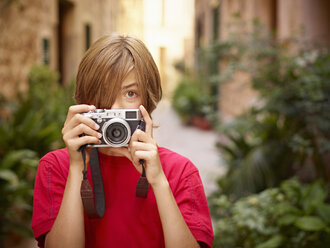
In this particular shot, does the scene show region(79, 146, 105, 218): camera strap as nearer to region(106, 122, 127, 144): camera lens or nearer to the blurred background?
region(106, 122, 127, 144): camera lens

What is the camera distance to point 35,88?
6.54m

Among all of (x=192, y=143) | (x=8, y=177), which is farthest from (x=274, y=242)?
(x=192, y=143)

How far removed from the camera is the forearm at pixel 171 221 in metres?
1.15

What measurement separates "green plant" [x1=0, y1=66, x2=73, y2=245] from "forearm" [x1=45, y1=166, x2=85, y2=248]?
2360mm

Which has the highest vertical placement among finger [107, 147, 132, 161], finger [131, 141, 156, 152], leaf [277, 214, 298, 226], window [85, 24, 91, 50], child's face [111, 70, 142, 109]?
window [85, 24, 91, 50]

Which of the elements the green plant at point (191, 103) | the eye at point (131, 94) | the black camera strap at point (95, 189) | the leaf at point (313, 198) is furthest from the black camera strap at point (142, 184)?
the green plant at point (191, 103)

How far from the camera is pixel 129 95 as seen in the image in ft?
4.18

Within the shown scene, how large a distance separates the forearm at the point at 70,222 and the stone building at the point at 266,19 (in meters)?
3.46

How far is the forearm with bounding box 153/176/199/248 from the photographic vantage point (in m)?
1.15

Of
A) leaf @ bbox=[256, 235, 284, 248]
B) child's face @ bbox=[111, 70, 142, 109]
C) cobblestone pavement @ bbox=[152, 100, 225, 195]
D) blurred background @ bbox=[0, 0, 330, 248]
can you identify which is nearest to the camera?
child's face @ bbox=[111, 70, 142, 109]

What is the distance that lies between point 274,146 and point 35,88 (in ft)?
13.9

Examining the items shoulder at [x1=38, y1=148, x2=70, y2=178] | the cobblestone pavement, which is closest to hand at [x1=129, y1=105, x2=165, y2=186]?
shoulder at [x1=38, y1=148, x2=70, y2=178]

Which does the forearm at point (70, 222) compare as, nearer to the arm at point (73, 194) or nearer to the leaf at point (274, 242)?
the arm at point (73, 194)

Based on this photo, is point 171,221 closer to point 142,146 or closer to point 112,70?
point 142,146
